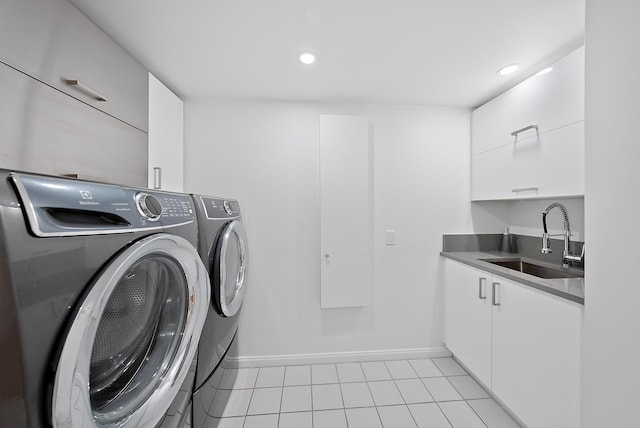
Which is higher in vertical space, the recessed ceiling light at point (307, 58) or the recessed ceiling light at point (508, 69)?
the recessed ceiling light at point (508, 69)

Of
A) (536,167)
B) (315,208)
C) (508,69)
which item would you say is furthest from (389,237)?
(508,69)

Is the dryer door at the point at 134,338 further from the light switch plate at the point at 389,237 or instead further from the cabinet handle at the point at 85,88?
the light switch plate at the point at 389,237

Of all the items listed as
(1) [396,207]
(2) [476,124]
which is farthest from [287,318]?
(2) [476,124]

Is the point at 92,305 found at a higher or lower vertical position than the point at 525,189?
lower

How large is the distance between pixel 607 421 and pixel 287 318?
1862 mm

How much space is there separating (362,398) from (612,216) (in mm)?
1708

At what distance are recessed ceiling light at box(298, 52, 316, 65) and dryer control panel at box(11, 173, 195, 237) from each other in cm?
123

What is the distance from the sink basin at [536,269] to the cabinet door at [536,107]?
902mm

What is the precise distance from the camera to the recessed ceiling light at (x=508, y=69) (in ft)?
5.70

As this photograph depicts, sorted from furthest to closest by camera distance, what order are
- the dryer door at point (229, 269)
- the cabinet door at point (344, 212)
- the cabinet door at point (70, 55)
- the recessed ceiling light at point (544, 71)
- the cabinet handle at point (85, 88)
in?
1. the cabinet door at point (344, 212)
2. the recessed ceiling light at point (544, 71)
3. the dryer door at point (229, 269)
4. the cabinet handle at point (85, 88)
5. the cabinet door at point (70, 55)

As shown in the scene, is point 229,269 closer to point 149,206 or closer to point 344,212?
point 149,206

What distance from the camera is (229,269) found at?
1611mm

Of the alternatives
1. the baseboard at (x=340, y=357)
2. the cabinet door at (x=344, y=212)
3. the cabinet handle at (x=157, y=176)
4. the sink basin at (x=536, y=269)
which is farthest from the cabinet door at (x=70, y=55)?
the sink basin at (x=536, y=269)

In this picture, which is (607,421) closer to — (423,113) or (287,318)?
(287,318)
